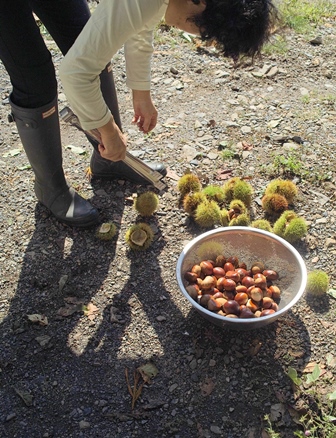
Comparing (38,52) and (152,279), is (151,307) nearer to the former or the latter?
(152,279)

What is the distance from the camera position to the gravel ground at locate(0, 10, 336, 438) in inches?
84.5

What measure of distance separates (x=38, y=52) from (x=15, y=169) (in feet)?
3.90

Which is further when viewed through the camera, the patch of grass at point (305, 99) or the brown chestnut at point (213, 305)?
the patch of grass at point (305, 99)

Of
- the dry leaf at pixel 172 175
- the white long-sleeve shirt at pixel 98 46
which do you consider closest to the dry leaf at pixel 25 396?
the white long-sleeve shirt at pixel 98 46

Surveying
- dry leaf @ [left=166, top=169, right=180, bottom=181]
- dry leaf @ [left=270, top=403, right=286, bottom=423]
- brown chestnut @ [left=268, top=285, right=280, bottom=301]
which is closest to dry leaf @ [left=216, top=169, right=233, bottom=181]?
dry leaf @ [left=166, top=169, right=180, bottom=181]

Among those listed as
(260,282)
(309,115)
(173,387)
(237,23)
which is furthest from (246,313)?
(309,115)

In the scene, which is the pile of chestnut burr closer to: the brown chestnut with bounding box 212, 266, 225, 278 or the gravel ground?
the brown chestnut with bounding box 212, 266, 225, 278

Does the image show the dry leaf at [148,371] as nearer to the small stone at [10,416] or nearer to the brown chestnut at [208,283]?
the brown chestnut at [208,283]

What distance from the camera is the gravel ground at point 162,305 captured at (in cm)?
215

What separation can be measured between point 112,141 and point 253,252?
0.91 metres

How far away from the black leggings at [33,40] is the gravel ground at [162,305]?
2.64 ft

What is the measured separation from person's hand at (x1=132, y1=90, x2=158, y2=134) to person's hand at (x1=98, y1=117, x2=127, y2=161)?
0.24m

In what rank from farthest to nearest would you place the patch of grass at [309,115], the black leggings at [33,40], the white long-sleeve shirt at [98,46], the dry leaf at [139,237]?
the patch of grass at [309,115] < the dry leaf at [139,237] < the black leggings at [33,40] < the white long-sleeve shirt at [98,46]

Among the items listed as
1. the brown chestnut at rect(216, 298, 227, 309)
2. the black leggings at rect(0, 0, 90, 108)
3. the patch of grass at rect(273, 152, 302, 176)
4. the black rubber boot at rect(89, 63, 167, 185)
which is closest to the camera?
the black leggings at rect(0, 0, 90, 108)
